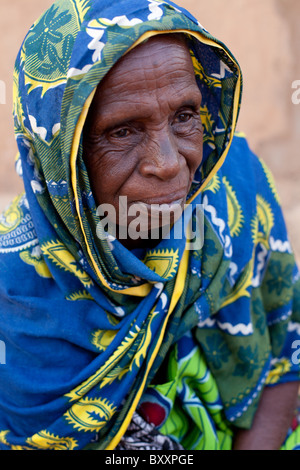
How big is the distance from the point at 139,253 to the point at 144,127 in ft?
1.36

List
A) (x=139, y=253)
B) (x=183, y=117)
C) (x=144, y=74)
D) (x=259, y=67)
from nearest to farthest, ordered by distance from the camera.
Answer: (x=144, y=74)
(x=183, y=117)
(x=139, y=253)
(x=259, y=67)

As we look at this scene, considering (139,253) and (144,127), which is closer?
(144,127)

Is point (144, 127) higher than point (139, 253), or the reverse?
point (144, 127)

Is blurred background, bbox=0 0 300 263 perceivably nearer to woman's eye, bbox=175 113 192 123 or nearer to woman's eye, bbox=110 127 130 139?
woman's eye, bbox=175 113 192 123

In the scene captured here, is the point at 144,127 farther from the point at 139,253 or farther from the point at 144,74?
the point at 139,253

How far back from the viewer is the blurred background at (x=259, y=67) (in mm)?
3926

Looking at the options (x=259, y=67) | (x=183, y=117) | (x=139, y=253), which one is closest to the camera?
(x=183, y=117)

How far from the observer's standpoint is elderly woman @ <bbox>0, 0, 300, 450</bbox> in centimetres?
128

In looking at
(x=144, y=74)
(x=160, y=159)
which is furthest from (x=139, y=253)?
(x=144, y=74)

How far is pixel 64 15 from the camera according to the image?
1.32 m

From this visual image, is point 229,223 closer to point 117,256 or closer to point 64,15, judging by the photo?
point 117,256

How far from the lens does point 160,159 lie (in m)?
1.30

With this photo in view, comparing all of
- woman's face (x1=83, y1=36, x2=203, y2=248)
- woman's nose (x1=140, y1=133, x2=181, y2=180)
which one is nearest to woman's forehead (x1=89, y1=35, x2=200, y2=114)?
woman's face (x1=83, y1=36, x2=203, y2=248)

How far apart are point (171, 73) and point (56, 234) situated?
516 millimetres
